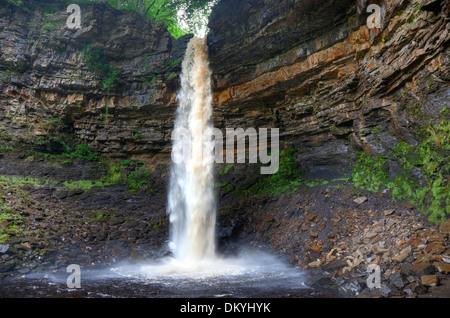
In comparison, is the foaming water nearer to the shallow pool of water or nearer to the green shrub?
the shallow pool of water

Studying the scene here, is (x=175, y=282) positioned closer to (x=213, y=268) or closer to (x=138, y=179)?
(x=213, y=268)

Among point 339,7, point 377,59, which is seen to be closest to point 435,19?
point 377,59

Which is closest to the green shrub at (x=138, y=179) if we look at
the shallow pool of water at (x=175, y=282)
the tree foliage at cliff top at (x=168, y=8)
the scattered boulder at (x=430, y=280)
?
the shallow pool of water at (x=175, y=282)

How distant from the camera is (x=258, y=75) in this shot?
13031mm

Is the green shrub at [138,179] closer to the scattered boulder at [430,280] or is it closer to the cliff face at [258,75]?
the cliff face at [258,75]

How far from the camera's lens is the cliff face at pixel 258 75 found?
7.68 m

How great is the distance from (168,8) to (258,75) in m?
10.2

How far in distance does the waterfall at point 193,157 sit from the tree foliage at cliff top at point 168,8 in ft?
A: 14.3

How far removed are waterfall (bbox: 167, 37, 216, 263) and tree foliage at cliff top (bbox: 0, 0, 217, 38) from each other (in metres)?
4.35

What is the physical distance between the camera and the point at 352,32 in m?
9.88

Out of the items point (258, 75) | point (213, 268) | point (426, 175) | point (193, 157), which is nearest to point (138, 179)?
point (193, 157)

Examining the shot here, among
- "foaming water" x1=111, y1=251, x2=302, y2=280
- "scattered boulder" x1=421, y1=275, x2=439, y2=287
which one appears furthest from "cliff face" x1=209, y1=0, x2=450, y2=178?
"foaming water" x1=111, y1=251, x2=302, y2=280

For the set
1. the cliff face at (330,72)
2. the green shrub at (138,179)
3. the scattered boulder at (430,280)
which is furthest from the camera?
the green shrub at (138,179)
